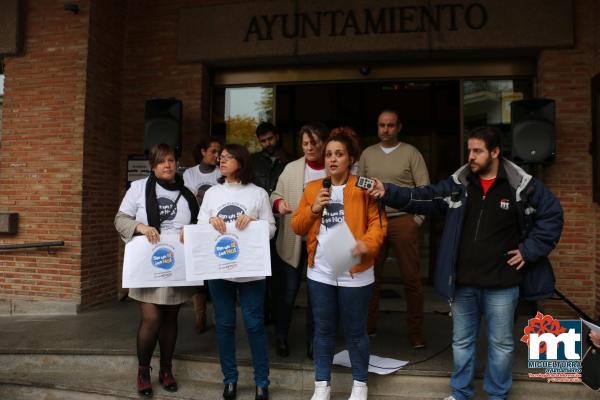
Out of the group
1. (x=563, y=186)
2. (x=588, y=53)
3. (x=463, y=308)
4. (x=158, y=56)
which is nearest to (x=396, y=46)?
(x=588, y=53)

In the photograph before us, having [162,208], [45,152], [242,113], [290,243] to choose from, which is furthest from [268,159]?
[45,152]

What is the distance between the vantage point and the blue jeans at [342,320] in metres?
3.04

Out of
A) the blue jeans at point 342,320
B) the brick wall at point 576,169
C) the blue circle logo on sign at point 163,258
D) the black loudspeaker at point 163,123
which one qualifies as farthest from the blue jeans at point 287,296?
the brick wall at point 576,169

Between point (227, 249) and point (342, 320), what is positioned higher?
point (227, 249)

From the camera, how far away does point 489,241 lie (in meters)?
3.06

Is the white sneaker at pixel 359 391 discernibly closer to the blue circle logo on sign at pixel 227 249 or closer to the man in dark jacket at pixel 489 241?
the man in dark jacket at pixel 489 241

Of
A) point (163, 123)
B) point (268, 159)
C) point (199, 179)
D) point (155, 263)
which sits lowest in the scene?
point (155, 263)

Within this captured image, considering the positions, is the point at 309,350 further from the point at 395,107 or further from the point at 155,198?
the point at 395,107

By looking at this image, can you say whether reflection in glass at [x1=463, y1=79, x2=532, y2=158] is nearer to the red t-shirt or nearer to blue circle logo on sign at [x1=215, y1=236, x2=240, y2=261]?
the red t-shirt

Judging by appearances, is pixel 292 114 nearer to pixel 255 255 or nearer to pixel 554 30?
pixel 554 30

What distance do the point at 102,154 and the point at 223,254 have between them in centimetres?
357

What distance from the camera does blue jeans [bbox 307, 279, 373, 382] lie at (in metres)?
3.04

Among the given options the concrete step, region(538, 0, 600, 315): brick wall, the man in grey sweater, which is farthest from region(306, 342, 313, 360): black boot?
region(538, 0, 600, 315): brick wall

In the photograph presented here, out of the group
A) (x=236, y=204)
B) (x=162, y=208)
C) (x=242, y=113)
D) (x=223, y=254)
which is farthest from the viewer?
(x=242, y=113)
